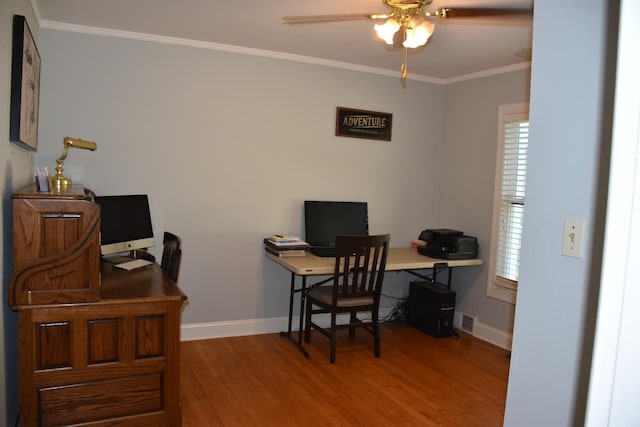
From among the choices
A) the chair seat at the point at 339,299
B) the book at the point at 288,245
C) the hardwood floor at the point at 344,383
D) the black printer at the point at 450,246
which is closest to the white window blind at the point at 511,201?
the black printer at the point at 450,246

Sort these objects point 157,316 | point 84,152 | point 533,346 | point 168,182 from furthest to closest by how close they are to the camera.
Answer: point 168,182 < point 84,152 < point 157,316 < point 533,346

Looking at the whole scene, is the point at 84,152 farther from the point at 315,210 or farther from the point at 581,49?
the point at 581,49

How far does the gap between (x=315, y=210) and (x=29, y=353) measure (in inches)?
98.0

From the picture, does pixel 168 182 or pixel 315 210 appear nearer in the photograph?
pixel 168 182

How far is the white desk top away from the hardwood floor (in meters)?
0.69

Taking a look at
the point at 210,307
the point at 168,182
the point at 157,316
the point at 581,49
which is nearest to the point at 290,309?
the point at 210,307

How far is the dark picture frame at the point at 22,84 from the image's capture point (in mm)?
2236

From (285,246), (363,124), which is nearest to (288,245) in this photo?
(285,246)

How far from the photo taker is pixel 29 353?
2088 millimetres

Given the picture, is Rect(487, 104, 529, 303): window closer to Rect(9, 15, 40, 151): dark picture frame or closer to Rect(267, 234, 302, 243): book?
Rect(267, 234, 302, 243): book

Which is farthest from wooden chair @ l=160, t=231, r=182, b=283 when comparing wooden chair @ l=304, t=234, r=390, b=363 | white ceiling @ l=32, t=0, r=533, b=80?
white ceiling @ l=32, t=0, r=533, b=80

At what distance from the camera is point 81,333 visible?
217 cm

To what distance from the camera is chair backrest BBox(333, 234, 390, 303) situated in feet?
11.1

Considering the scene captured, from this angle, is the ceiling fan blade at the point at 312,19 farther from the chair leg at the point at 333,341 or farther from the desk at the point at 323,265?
the chair leg at the point at 333,341
